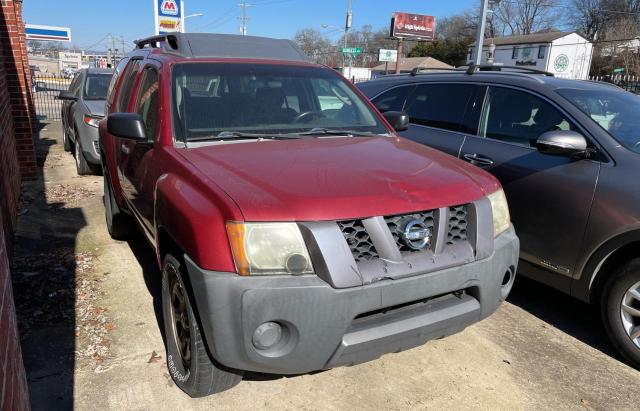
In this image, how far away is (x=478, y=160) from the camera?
4.17 metres

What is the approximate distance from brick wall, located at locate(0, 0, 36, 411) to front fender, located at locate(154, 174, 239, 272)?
724 mm

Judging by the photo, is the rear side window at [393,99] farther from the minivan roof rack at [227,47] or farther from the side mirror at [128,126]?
the side mirror at [128,126]

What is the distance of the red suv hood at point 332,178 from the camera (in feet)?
7.27

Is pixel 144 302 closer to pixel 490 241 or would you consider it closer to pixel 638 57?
pixel 490 241

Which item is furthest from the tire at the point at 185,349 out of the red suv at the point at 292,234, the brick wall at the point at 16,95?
the brick wall at the point at 16,95

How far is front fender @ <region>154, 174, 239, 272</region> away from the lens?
7.07ft

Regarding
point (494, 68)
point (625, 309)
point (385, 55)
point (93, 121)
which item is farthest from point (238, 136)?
point (385, 55)

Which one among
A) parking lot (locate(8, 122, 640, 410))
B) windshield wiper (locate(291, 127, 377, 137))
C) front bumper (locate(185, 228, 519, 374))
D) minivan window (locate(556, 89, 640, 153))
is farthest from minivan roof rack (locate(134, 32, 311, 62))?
minivan window (locate(556, 89, 640, 153))

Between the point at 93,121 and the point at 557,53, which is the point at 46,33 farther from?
the point at 557,53

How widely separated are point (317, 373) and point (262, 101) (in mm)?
1871

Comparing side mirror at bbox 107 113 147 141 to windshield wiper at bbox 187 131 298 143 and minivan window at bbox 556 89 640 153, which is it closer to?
windshield wiper at bbox 187 131 298 143

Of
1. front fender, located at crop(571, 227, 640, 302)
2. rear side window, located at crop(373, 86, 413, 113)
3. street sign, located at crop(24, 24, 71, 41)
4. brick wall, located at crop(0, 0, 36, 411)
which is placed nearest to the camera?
brick wall, located at crop(0, 0, 36, 411)

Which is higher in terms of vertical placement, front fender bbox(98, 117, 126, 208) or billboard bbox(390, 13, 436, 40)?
billboard bbox(390, 13, 436, 40)

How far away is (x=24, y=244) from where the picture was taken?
492cm
